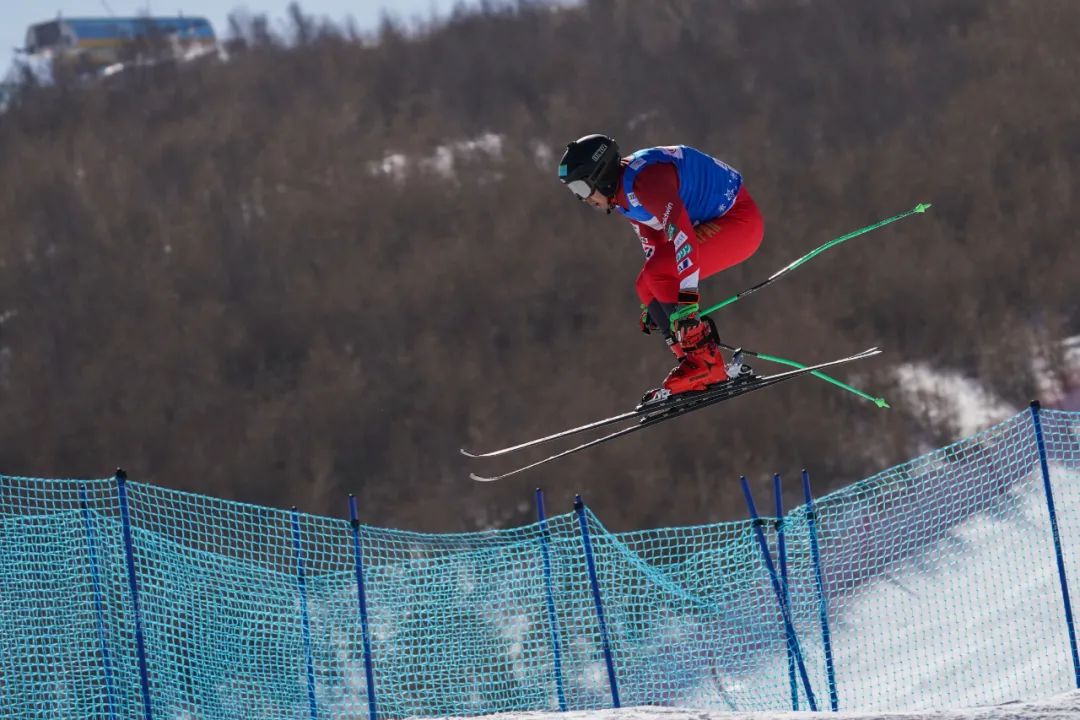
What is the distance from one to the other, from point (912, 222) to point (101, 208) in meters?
16.6

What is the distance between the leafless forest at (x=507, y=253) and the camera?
21953 millimetres

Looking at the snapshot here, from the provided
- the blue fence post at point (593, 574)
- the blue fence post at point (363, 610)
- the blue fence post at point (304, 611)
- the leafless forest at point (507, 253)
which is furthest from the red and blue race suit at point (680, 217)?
the leafless forest at point (507, 253)

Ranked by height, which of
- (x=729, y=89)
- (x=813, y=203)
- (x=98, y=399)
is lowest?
(x=98, y=399)

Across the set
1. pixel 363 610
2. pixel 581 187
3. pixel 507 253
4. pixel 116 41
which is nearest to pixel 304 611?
pixel 363 610

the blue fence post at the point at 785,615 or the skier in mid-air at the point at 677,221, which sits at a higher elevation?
the skier in mid-air at the point at 677,221

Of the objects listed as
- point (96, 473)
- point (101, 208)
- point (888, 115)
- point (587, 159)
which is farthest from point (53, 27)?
point (587, 159)

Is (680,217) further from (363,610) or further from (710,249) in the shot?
(363,610)

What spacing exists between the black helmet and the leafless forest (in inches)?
518

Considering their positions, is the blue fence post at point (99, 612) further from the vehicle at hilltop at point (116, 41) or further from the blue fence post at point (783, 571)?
the vehicle at hilltop at point (116, 41)

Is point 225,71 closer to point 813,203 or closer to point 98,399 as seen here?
point 98,399

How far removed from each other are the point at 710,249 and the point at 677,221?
51 centimetres

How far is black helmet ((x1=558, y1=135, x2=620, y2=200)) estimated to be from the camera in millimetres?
6832

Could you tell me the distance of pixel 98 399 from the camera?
2527 cm

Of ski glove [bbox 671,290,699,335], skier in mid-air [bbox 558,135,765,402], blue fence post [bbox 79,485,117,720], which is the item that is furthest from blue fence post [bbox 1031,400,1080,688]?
blue fence post [bbox 79,485,117,720]
